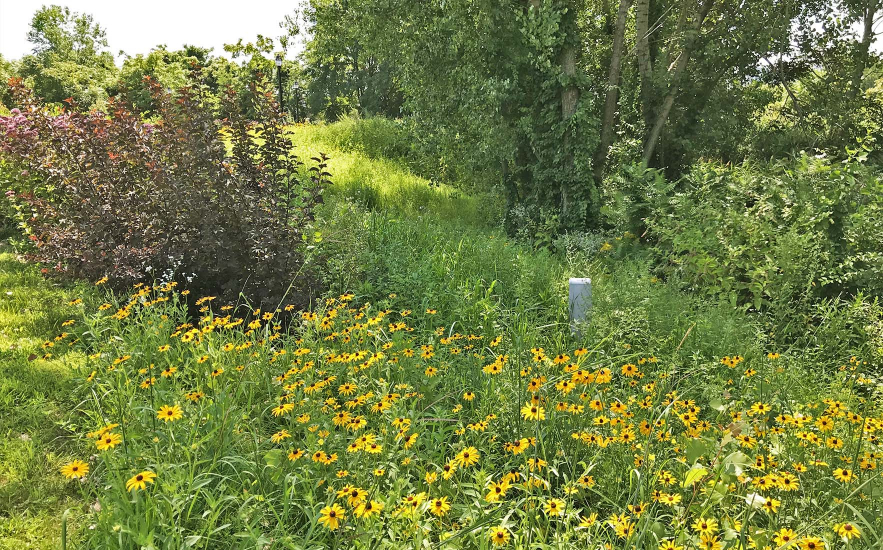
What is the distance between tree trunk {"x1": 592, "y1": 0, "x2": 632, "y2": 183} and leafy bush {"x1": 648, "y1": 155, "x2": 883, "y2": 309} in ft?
8.09

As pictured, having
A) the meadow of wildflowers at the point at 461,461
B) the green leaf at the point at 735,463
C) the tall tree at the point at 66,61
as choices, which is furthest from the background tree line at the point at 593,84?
the tall tree at the point at 66,61

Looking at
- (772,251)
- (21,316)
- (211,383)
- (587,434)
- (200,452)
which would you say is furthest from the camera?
(772,251)

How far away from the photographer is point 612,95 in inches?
303

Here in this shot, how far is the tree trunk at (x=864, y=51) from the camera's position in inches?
363

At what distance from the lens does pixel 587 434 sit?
2.07m

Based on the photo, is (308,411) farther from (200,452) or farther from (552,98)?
(552,98)

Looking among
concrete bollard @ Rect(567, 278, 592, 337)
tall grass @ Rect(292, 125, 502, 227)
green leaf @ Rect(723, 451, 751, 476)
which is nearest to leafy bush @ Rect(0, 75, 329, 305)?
concrete bollard @ Rect(567, 278, 592, 337)

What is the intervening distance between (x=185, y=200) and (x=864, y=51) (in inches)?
436

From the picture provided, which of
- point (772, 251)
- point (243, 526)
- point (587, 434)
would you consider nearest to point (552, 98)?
point (772, 251)

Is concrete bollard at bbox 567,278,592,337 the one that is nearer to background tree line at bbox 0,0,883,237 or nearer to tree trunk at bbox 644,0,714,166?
background tree line at bbox 0,0,883,237

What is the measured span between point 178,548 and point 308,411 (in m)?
0.78

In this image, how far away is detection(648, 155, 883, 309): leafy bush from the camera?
4.31 meters

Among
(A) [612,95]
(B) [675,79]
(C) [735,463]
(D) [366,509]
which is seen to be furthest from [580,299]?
(B) [675,79]

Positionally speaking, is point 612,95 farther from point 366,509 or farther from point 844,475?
point 366,509
